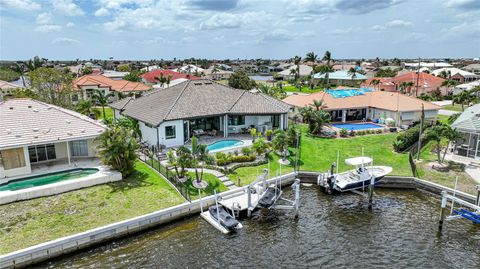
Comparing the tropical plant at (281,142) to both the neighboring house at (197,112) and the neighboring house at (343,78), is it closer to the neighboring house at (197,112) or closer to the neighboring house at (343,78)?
the neighboring house at (197,112)

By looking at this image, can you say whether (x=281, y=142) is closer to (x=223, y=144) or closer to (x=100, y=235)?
Result: (x=223, y=144)

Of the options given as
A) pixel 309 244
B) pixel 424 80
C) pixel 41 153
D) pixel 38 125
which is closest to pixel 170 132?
pixel 41 153

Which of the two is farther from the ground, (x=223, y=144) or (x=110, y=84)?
(x=110, y=84)

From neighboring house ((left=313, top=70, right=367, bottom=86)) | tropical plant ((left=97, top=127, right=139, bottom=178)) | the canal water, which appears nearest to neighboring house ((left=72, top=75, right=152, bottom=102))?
tropical plant ((left=97, top=127, right=139, bottom=178))

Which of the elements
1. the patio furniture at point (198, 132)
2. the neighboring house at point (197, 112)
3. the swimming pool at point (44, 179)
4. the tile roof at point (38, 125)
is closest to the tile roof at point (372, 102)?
the neighboring house at point (197, 112)

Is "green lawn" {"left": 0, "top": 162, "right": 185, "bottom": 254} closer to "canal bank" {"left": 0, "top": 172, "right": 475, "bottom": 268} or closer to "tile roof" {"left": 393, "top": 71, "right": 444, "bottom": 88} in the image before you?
"canal bank" {"left": 0, "top": 172, "right": 475, "bottom": 268}

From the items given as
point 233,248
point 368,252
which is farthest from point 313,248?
point 233,248
